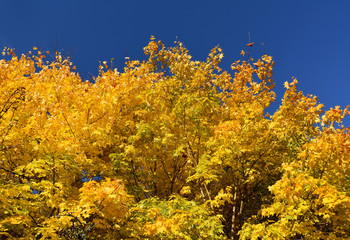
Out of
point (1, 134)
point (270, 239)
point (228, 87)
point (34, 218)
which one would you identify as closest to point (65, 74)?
point (1, 134)

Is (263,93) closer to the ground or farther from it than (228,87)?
closer to the ground

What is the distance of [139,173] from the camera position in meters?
10.0

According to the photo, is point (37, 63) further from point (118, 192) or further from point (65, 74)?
point (118, 192)

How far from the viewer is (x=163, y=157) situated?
37.8ft

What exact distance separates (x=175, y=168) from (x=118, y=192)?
5459 mm

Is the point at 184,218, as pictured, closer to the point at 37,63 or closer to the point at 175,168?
the point at 175,168

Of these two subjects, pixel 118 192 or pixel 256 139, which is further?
pixel 256 139

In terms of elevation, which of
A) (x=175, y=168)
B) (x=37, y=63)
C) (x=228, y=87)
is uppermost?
(x=37, y=63)

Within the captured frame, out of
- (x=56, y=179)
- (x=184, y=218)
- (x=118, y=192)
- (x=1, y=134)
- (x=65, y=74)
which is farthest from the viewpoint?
(x=65, y=74)

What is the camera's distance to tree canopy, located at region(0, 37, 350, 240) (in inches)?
264

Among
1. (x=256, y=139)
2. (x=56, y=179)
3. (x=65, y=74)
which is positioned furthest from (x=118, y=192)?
(x=65, y=74)

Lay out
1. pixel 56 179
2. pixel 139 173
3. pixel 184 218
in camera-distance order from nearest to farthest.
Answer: pixel 184 218 < pixel 56 179 < pixel 139 173

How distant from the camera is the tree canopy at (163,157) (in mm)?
6699

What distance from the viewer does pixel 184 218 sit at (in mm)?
6793
